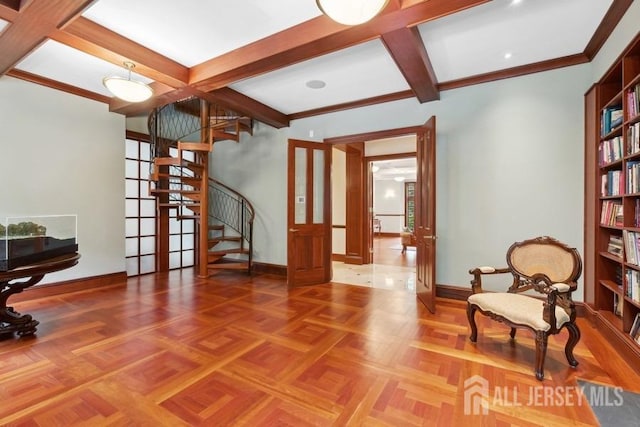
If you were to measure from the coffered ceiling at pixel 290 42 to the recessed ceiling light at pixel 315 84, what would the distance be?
1.3 inches

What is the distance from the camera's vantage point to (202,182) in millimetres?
5082

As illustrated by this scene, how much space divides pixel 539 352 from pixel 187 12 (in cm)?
380

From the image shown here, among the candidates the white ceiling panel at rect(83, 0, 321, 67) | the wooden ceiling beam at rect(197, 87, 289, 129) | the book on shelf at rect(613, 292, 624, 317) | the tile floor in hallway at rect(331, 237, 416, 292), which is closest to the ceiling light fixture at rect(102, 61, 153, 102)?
the white ceiling panel at rect(83, 0, 321, 67)

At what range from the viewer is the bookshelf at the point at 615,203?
2.29 metres

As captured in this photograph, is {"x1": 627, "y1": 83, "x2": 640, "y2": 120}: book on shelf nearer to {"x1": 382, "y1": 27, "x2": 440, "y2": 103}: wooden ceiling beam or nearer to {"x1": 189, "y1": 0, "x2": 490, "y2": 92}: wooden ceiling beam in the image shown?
{"x1": 189, "y1": 0, "x2": 490, "y2": 92}: wooden ceiling beam

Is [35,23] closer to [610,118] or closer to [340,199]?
[610,118]

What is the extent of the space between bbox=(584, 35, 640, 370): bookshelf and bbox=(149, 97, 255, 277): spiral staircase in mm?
4636

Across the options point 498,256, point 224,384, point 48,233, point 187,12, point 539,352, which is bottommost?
point 224,384

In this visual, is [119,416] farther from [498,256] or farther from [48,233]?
[498,256]

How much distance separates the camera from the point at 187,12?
2459mm

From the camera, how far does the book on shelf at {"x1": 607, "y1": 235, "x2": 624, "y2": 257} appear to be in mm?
2576

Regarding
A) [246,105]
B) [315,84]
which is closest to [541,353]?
[315,84]

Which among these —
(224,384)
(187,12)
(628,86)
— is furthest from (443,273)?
(187,12)

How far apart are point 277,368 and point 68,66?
4152 millimetres
